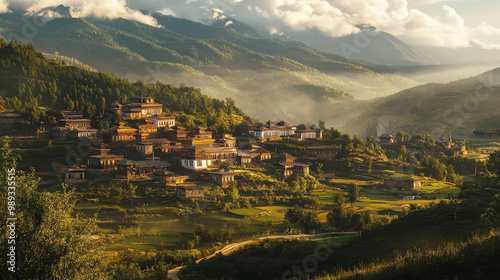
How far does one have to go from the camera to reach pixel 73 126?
275 feet

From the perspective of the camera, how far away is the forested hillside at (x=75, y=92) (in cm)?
9719

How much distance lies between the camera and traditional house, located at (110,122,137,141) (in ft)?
261

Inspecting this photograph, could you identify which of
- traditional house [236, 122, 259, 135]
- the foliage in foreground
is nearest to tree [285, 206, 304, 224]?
the foliage in foreground

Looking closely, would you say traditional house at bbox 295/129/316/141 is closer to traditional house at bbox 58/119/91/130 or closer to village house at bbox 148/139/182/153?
village house at bbox 148/139/182/153

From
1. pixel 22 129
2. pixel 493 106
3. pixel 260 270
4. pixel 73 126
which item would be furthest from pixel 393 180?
pixel 493 106

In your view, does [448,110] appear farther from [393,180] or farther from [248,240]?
[248,240]

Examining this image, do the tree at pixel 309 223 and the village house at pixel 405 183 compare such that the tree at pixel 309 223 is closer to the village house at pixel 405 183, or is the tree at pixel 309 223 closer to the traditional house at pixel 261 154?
the village house at pixel 405 183

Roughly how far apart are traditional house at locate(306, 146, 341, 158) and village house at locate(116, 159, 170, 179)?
31.6 m

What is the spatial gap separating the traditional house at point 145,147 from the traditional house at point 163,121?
12.6 m

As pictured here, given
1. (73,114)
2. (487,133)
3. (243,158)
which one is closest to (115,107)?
(73,114)

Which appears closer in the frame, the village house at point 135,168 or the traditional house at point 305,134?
the village house at point 135,168

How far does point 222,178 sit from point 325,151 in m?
29.8

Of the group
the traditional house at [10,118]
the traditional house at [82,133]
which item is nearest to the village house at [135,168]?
the traditional house at [82,133]

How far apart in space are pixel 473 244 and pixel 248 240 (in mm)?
25242
